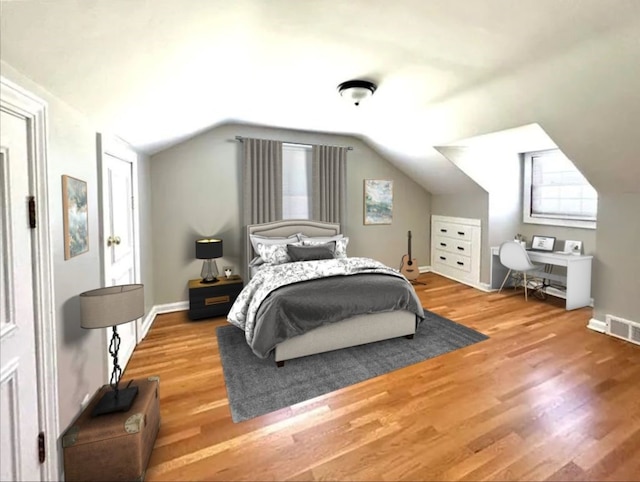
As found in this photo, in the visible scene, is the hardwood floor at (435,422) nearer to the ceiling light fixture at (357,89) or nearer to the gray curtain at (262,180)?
the gray curtain at (262,180)

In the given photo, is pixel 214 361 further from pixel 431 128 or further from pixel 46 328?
pixel 431 128

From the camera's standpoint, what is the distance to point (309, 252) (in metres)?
3.88

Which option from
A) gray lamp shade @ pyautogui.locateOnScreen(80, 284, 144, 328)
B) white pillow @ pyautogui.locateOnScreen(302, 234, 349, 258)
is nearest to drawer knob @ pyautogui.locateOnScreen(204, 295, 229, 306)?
white pillow @ pyautogui.locateOnScreen(302, 234, 349, 258)

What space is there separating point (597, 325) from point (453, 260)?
2.34 metres

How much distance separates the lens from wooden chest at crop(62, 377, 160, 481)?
150cm

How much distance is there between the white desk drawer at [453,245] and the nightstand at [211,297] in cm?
373

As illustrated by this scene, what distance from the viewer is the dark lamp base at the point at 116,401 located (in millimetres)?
1639

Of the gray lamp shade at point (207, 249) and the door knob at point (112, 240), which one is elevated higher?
the door knob at point (112, 240)

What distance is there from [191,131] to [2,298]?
295 cm

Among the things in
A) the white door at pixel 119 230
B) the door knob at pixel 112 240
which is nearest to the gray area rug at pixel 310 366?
the white door at pixel 119 230

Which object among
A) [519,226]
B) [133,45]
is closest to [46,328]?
[133,45]

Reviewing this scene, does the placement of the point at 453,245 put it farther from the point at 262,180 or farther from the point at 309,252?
the point at 262,180

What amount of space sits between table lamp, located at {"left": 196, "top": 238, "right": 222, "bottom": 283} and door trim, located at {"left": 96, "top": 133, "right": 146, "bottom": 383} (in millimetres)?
723

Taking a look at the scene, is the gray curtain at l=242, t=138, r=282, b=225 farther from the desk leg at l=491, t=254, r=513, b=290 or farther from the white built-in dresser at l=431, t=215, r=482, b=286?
the desk leg at l=491, t=254, r=513, b=290
